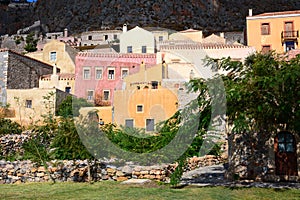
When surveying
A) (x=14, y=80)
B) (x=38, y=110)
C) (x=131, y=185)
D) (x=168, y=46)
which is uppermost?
(x=168, y=46)

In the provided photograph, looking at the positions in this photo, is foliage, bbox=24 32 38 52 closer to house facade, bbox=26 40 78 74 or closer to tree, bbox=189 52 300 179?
house facade, bbox=26 40 78 74

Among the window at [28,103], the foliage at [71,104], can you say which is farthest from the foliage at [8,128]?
the window at [28,103]

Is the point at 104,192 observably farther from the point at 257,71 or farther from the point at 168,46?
the point at 168,46

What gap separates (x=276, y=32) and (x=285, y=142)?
25171mm

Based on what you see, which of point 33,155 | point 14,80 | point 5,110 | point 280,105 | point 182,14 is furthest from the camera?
point 182,14

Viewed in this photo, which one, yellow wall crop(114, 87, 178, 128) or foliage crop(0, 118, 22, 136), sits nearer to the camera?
foliage crop(0, 118, 22, 136)

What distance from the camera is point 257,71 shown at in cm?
929

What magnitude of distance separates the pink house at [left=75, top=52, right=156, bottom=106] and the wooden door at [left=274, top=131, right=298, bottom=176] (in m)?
16.1

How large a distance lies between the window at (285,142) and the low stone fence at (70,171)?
353 centimetres

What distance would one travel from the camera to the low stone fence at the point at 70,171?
1141cm

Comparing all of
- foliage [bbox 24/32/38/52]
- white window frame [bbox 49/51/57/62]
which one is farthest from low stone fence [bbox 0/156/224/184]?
foliage [bbox 24/32/38/52]

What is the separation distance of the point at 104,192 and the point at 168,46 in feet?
81.6

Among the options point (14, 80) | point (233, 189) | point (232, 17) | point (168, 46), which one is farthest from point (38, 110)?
point (232, 17)

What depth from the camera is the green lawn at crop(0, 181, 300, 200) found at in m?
8.41
